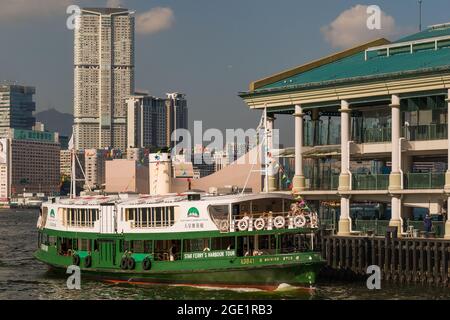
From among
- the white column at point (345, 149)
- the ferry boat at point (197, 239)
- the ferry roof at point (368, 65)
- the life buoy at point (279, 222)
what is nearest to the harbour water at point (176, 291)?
the ferry boat at point (197, 239)

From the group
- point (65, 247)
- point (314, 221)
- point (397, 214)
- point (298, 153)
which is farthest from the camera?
point (298, 153)

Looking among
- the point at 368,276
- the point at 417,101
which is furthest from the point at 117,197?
the point at 417,101

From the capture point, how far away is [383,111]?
6206cm

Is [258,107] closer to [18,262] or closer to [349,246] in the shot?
[349,246]

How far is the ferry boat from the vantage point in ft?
160

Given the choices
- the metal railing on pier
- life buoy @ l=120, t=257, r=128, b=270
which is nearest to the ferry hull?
life buoy @ l=120, t=257, r=128, b=270

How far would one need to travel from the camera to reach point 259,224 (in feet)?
161

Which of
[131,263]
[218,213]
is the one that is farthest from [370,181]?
[131,263]

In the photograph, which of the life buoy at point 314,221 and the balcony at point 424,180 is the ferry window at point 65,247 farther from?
the balcony at point 424,180

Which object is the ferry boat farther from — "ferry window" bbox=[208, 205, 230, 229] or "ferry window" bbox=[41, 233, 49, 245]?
"ferry window" bbox=[41, 233, 49, 245]

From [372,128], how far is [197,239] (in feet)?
54.2

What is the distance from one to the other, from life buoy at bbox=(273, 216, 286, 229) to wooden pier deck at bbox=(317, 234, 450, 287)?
827 centimetres

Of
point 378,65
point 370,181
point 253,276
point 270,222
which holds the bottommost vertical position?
point 253,276

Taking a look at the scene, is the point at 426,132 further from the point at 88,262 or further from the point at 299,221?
the point at 88,262
